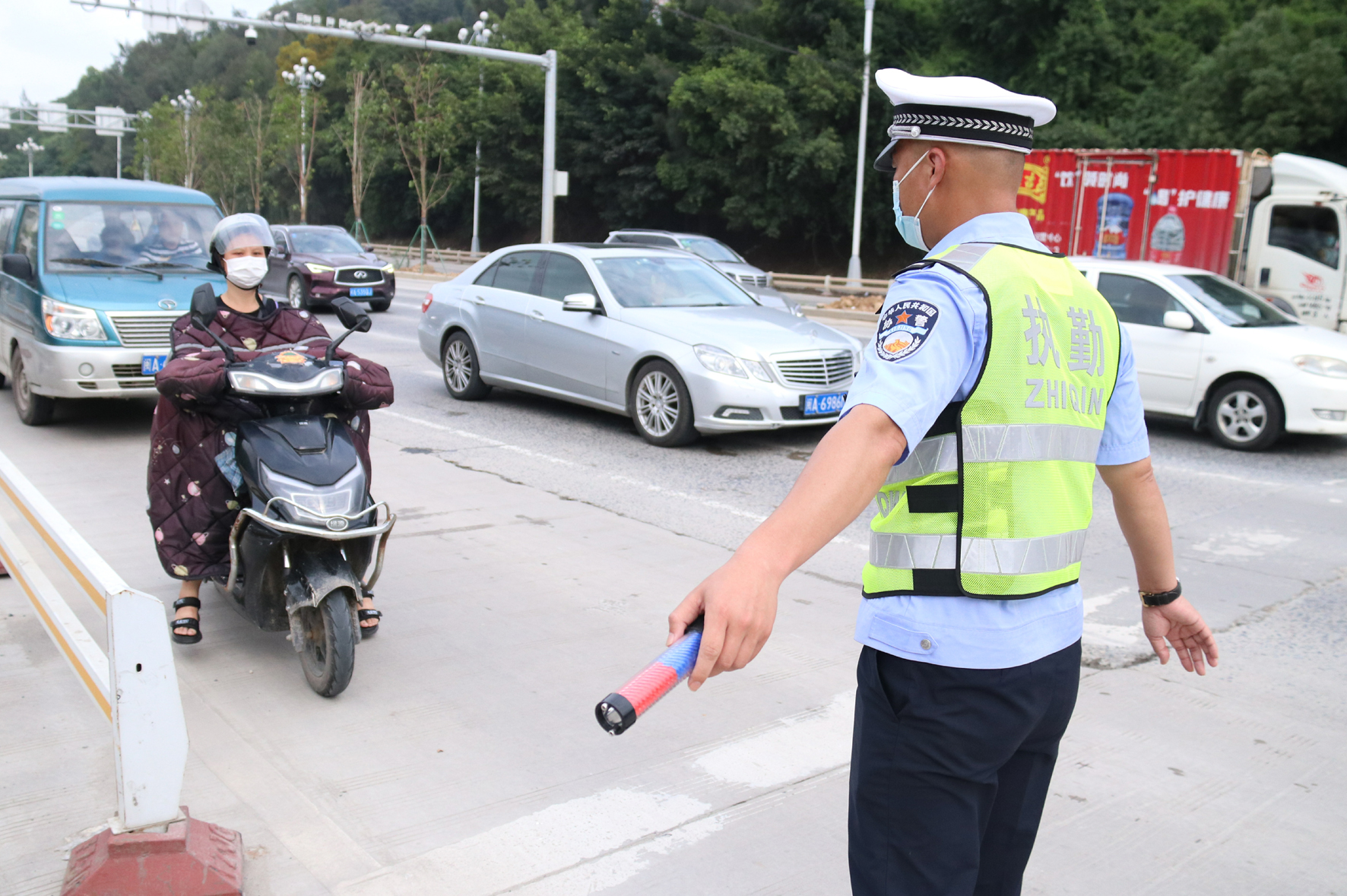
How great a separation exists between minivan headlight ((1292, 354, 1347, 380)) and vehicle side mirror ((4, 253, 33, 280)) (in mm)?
10410

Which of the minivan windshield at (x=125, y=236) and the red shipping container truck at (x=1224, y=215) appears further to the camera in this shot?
the red shipping container truck at (x=1224, y=215)

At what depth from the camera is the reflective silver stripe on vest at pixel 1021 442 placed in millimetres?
1896

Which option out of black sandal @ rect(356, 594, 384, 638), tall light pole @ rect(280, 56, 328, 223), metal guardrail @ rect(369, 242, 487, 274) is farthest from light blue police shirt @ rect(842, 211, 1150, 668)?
tall light pole @ rect(280, 56, 328, 223)

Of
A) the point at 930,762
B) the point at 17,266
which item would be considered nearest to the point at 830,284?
the point at 17,266

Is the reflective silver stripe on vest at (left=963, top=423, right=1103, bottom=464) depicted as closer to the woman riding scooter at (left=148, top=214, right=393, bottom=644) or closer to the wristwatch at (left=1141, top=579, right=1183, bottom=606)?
the wristwatch at (left=1141, top=579, right=1183, bottom=606)

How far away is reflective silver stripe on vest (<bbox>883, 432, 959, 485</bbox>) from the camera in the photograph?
6.24ft

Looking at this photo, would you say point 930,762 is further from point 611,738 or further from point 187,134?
point 187,134

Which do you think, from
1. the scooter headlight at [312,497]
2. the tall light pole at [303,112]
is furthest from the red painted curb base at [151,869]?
the tall light pole at [303,112]

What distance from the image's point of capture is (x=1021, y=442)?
1.92 metres

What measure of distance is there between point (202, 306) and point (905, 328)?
371 cm

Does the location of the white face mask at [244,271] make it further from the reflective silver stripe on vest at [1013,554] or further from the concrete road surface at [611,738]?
the reflective silver stripe on vest at [1013,554]

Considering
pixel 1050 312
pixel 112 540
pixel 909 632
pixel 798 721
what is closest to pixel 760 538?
pixel 909 632

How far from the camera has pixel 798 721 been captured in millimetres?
4199

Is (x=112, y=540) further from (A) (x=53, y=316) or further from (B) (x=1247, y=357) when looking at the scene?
(B) (x=1247, y=357)
